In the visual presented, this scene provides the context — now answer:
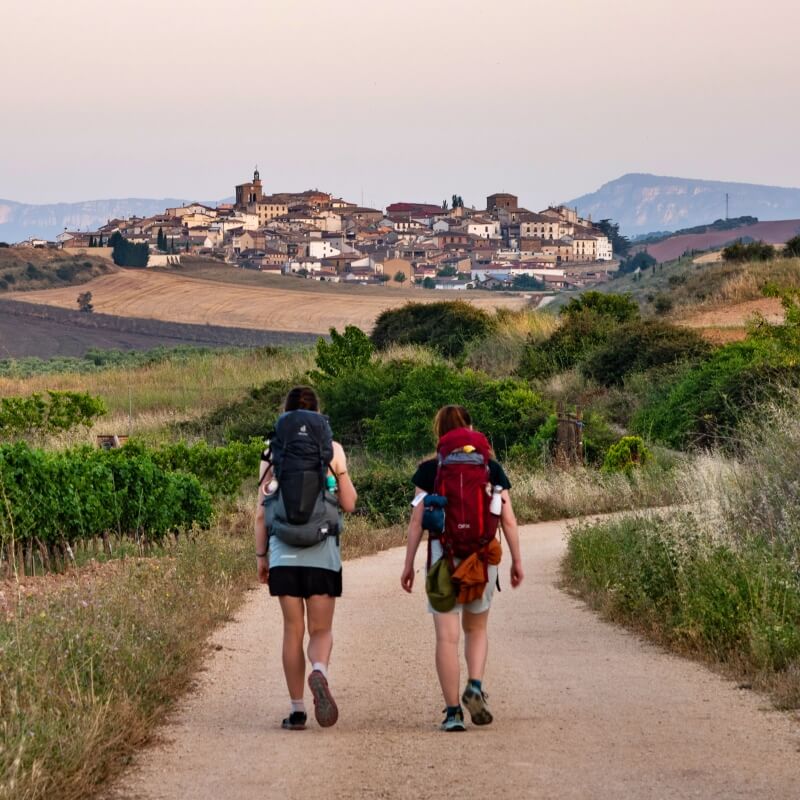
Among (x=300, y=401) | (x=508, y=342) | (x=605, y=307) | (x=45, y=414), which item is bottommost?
(x=45, y=414)

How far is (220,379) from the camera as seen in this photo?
5444 cm

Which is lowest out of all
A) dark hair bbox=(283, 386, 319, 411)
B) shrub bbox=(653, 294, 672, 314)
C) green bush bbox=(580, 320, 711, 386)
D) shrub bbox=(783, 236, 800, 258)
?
dark hair bbox=(283, 386, 319, 411)

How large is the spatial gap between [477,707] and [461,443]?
1.39 m

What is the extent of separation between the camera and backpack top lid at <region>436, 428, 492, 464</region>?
818 cm

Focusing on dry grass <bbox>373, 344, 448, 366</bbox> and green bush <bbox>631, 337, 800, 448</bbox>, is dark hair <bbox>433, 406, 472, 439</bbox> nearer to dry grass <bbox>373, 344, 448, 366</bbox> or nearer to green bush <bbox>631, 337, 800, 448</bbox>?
green bush <bbox>631, 337, 800, 448</bbox>

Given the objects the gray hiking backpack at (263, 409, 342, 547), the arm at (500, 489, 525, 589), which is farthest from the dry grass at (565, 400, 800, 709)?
the gray hiking backpack at (263, 409, 342, 547)

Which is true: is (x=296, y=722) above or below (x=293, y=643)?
below

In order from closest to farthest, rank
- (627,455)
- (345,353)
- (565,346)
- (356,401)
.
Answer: (627,455)
(356,401)
(345,353)
(565,346)

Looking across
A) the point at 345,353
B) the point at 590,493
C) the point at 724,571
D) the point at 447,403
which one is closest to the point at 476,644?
the point at 724,571

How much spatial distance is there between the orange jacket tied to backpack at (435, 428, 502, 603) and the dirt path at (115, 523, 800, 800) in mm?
826

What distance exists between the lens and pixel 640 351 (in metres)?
36.8

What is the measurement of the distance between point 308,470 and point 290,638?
38.2 inches

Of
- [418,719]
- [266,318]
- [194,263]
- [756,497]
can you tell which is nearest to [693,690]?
[418,719]

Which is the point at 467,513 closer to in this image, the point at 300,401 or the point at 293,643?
the point at 300,401
